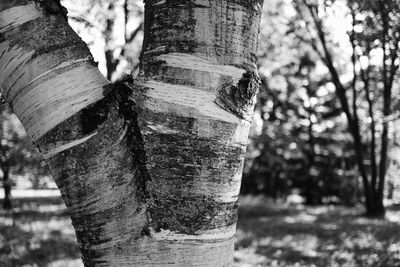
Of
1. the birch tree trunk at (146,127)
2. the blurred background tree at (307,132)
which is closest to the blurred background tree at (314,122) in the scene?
the blurred background tree at (307,132)

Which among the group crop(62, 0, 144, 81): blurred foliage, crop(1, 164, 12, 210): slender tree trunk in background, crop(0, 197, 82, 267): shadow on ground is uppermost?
crop(62, 0, 144, 81): blurred foliage

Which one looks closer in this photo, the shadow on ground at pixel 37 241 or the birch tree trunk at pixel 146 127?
the birch tree trunk at pixel 146 127

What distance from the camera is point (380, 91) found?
9.58 metres

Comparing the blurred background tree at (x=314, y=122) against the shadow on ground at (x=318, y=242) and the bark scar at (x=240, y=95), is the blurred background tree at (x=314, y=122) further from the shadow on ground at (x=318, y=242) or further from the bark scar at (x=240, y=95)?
the bark scar at (x=240, y=95)

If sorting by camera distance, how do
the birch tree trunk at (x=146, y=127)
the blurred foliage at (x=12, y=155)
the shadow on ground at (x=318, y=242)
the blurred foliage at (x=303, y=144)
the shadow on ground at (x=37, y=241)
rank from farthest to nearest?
the blurred foliage at (x=303, y=144), the blurred foliage at (x=12, y=155), the shadow on ground at (x=37, y=241), the shadow on ground at (x=318, y=242), the birch tree trunk at (x=146, y=127)

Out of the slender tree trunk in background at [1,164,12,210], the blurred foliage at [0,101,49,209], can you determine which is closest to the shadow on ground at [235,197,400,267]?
the blurred foliage at [0,101,49,209]

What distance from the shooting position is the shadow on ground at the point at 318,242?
477 centimetres

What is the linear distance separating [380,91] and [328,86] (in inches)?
358

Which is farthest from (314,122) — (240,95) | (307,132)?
(240,95)

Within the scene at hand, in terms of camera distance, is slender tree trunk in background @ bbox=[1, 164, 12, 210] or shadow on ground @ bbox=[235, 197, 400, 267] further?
slender tree trunk in background @ bbox=[1, 164, 12, 210]

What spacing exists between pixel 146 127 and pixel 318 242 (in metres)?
5.61

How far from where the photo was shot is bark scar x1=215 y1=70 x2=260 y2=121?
1.13 metres

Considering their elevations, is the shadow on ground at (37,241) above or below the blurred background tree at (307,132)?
below

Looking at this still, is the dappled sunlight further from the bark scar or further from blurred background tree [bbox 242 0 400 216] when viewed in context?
the bark scar
